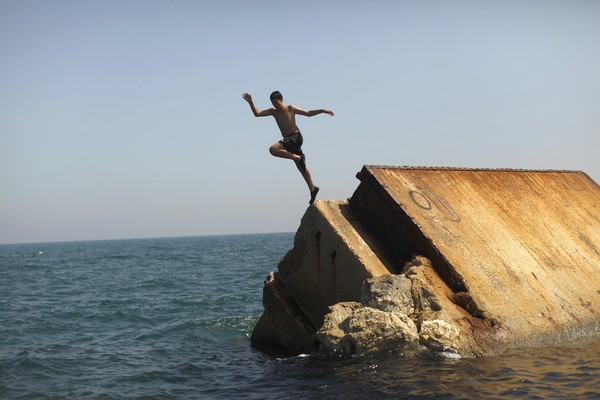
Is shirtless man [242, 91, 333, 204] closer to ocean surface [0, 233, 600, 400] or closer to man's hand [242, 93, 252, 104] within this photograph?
man's hand [242, 93, 252, 104]

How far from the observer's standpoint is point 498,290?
19.1 ft

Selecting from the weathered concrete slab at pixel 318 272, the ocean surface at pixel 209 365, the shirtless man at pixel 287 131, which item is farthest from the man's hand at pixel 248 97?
the ocean surface at pixel 209 365

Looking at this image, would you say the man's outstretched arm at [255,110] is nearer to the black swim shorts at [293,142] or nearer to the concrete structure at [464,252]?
the black swim shorts at [293,142]

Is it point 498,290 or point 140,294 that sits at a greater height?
point 498,290

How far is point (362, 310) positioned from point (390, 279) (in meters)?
0.42

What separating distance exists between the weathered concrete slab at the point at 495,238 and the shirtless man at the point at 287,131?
40.9 inches

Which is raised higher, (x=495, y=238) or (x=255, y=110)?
(x=255, y=110)

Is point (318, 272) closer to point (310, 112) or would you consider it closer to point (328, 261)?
point (328, 261)

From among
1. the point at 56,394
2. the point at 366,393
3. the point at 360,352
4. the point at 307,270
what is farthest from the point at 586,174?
the point at 56,394

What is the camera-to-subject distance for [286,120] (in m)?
7.51

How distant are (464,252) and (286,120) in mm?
2753

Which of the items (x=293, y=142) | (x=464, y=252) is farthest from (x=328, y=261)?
(x=293, y=142)

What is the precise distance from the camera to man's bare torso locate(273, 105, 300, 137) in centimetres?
749

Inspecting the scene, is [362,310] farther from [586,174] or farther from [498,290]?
[586,174]
